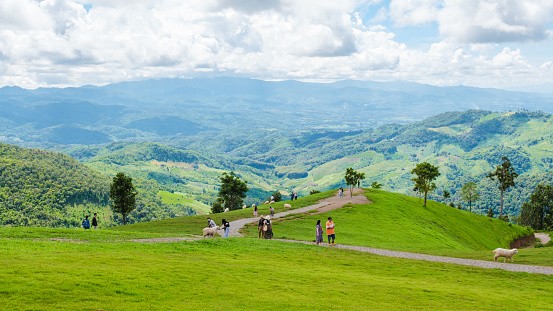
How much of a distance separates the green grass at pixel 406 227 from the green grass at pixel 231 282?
55.5 ft

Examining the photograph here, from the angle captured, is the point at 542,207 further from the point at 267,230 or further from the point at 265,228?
the point at 265,228

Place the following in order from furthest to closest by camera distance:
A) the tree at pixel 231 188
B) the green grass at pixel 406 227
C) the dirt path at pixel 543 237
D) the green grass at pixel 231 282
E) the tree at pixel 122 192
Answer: the tree at pixel 231 188
the dirt path at pixel 543 237
the tree at pixel 122 192
the green grass at pixel 406 227
the green grass at pixel 231 282

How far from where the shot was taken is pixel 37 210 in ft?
637

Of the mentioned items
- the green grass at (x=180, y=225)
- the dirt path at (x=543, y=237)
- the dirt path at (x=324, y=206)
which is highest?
the dirt path at (x=324, y=206)

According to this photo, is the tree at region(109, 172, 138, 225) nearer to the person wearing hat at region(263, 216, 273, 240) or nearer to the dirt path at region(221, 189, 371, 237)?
the dirt path at region(221, 189, 371, 237)

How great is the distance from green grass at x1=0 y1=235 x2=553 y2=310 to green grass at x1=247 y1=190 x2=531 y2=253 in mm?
16932

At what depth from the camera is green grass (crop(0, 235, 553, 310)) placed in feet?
54.7

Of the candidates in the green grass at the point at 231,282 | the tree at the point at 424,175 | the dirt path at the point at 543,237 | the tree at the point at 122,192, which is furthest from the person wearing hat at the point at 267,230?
the dirt path at the point at 543,237

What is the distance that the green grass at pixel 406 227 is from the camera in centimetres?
5241

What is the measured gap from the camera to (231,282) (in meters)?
21.4

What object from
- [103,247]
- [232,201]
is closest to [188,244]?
[103,247]

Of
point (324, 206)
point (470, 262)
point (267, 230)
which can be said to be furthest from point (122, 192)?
point (470, 262)

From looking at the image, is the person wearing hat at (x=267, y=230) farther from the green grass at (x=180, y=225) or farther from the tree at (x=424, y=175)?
the tree at (x=424, y=175)

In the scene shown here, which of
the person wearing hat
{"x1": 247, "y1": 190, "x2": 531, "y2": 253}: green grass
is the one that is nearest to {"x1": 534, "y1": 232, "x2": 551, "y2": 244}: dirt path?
{"x1": 247, "y1": 190, "x2": 531, "y2": 253}: green grass
